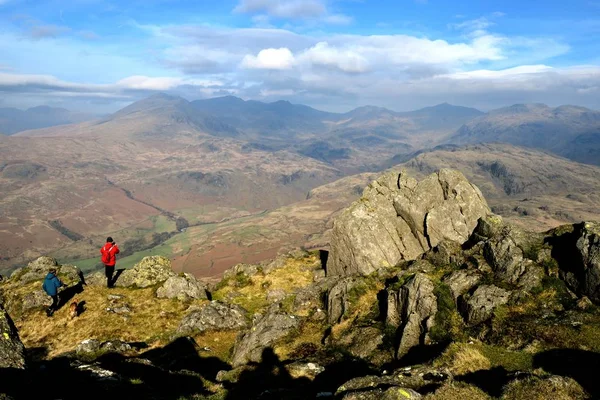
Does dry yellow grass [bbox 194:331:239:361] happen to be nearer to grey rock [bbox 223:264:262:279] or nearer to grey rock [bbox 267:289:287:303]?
grey rock [bbox 267:289:287:303]

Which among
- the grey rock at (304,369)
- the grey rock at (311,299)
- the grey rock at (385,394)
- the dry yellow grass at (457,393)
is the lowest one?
the grey rock at (311,299)

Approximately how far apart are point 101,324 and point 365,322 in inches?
1077

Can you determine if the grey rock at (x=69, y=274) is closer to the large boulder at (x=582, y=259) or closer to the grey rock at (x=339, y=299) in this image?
the grey rock at (x=339, y=299)

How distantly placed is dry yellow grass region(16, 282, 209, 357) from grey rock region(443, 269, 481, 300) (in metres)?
26.5

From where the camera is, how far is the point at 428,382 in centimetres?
1691

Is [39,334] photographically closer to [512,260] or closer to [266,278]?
[266,278]

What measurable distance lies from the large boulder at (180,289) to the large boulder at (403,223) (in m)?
18.2

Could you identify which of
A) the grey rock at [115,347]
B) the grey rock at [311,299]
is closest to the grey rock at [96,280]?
the grey rock at [115,347]

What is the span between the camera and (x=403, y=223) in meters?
49.2

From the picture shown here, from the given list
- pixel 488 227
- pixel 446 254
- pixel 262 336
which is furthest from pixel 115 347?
pixel 488 227

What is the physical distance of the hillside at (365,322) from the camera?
17.4 meters

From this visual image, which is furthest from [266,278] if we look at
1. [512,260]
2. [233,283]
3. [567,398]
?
[567,398]

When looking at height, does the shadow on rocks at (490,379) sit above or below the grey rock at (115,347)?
above

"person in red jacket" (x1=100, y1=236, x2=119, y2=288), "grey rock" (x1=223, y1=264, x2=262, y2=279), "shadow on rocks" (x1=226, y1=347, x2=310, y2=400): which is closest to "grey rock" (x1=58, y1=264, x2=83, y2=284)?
"person in red jacket" (x1=100, y1=236, x2=119, y2=288)
